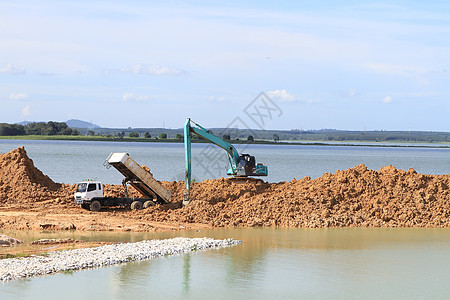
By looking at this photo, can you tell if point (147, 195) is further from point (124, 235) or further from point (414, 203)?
point (414, 203)

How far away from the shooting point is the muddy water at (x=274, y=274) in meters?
17.6

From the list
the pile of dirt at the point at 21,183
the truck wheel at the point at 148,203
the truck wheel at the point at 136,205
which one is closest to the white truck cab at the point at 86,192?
the truck wheel at the point at 136,205

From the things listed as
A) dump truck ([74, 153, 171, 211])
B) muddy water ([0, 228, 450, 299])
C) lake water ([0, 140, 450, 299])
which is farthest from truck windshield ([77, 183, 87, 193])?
muddy water ([0, 228, 450, 299])

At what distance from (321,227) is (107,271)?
13.5 m

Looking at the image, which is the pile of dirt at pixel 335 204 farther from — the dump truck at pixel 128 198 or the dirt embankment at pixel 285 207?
the dump truck at pixel 128 198

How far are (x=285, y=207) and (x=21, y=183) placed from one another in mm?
16437

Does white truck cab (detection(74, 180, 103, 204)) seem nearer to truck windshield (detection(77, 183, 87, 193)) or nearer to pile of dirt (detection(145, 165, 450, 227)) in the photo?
truck windshield (detection(77, 183, 87, 193))

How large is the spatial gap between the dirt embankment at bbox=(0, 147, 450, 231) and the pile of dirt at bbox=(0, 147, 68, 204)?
0.87 feet

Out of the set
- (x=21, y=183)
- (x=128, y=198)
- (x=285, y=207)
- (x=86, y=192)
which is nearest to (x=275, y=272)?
(x=285, y=207)

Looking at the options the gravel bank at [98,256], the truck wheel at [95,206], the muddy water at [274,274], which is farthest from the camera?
the truck wheel at [95,206]

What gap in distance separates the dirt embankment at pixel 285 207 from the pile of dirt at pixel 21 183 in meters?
0.26

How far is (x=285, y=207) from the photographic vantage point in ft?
103

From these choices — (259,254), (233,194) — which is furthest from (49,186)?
(259,254)

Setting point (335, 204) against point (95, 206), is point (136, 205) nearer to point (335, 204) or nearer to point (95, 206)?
point (95, 206)
